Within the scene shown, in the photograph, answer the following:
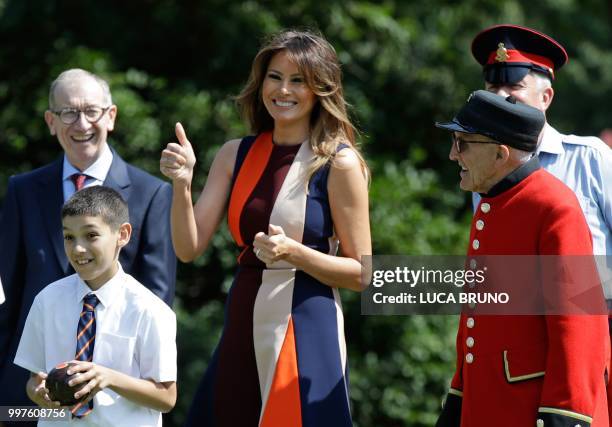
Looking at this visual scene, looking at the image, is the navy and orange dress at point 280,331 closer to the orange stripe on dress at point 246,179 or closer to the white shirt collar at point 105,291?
the orange stripe on dress at point 246,179

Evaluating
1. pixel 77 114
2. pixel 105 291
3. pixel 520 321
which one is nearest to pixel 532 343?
pixel 520 321

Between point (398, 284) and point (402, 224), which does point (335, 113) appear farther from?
point (402, 224)

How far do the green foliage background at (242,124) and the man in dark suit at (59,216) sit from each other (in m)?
Result: 3.32

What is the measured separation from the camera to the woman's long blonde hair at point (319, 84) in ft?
15.1

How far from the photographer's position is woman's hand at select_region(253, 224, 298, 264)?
418cm

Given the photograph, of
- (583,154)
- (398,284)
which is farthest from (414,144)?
(583,154)

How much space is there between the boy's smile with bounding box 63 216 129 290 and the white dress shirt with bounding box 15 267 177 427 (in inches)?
1.6

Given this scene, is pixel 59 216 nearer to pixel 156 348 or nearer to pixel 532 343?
pixel 156 348

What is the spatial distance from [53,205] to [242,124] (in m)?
4.10

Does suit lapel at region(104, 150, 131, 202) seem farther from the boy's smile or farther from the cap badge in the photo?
the cap badge

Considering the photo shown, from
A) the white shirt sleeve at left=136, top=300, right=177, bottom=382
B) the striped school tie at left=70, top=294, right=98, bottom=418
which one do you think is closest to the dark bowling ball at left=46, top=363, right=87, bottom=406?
the striped school tie at left=70, top=294, right=98, bottom=418

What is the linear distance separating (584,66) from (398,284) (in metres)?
10.4

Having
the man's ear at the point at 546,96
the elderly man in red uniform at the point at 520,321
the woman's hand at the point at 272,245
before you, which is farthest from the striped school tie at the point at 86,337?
the man's ear at the point at 546,96

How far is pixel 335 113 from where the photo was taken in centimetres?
463
